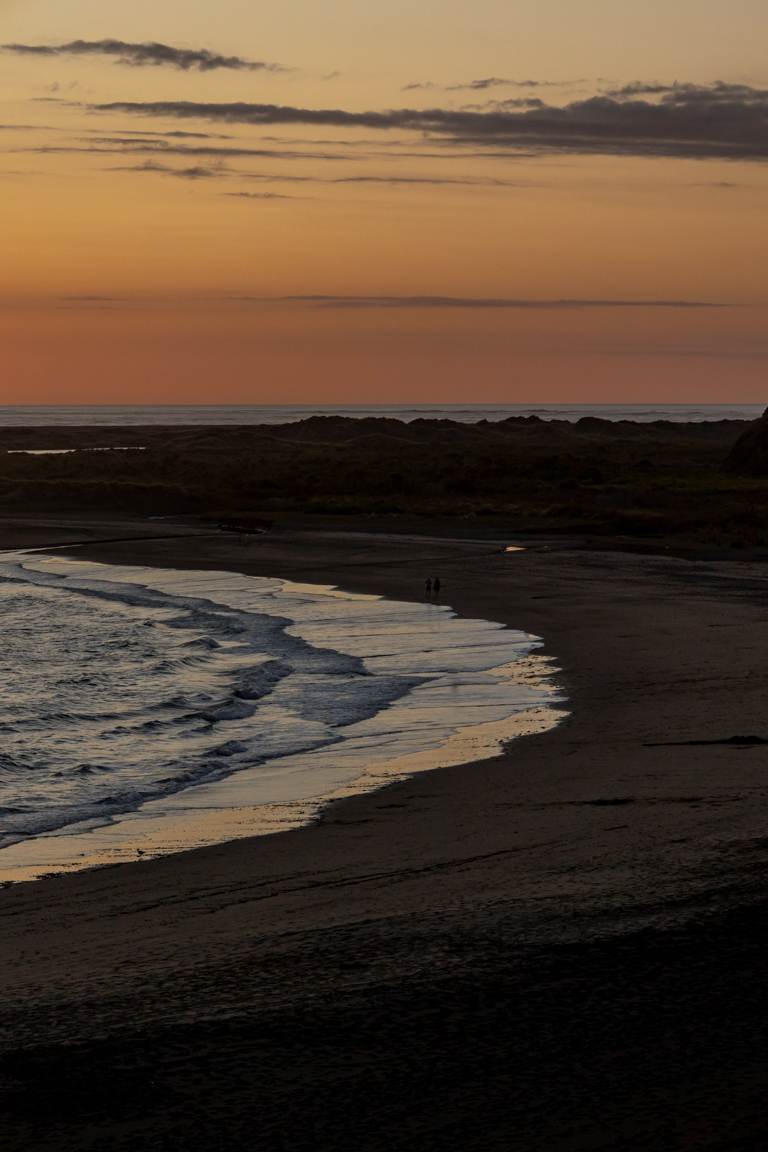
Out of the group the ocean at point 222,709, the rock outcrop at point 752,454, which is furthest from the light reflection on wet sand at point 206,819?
the rock outcrop at point 752,454

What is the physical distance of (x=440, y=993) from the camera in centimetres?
639

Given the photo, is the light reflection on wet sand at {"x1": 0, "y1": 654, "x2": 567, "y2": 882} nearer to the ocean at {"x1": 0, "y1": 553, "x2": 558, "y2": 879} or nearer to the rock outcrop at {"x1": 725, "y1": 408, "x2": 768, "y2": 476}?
the ocean at {"x1": 0, "y1": 553, "x2": 558, "y2": 879}

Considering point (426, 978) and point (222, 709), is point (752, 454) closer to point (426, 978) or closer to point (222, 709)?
point (222, 709)

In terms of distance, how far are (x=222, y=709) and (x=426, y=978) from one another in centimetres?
1060

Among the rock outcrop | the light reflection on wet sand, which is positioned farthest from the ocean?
the rock outcrop

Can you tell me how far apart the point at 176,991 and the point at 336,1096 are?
1.41m

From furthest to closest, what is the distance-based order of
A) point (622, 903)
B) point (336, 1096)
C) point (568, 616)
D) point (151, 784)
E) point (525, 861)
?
point (568, 616), point (151, 784), point (525, 861), point (622, 903), point (336, 1096)

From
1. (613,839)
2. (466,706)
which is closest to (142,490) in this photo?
(466,706)

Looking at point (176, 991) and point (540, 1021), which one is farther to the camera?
point (176, 991)

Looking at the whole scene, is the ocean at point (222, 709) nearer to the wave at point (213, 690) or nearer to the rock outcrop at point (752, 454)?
the wave at point (213, 690)

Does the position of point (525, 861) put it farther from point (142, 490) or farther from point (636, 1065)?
point (142, 490)

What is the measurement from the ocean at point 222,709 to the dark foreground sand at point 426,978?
1142 mm

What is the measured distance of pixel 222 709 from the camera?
55.8 feet

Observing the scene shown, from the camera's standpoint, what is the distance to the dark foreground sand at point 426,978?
518 cm
